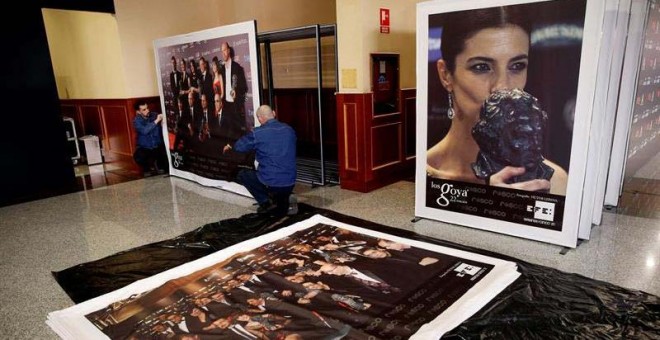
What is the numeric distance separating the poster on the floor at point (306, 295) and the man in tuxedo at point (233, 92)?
1.81m

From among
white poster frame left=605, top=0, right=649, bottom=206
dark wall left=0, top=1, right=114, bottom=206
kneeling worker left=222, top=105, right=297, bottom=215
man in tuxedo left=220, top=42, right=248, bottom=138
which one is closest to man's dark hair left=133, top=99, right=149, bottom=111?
dark wall left=0, top=1, right=114, bottom=206

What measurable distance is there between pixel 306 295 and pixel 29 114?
16.2 ft

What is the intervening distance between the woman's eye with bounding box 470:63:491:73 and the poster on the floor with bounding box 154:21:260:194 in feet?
7.07

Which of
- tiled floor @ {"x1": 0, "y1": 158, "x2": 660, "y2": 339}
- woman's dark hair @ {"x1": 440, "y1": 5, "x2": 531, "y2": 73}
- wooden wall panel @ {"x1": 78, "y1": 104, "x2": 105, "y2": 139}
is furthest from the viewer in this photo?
wooden wall panel @ {"x1": 78, "y1": 104, "x2": 105, "y2": 139}

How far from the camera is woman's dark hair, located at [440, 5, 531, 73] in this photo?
3.07 m

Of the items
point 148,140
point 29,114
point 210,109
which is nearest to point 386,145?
point 210,109

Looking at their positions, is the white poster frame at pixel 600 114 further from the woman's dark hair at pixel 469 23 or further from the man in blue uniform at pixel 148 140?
the man in blue uniform at pixel 148 140

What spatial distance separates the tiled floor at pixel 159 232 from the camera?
2.75 metres

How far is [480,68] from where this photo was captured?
129 inches

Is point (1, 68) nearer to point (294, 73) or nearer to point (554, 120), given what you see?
point (294, 73)

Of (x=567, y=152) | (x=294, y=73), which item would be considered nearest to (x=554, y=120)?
(x=567, y=152)

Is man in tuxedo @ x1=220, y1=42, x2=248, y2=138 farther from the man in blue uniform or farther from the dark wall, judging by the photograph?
the dark wall

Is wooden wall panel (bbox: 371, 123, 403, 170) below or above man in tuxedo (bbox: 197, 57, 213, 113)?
below

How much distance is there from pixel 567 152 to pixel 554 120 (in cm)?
25
